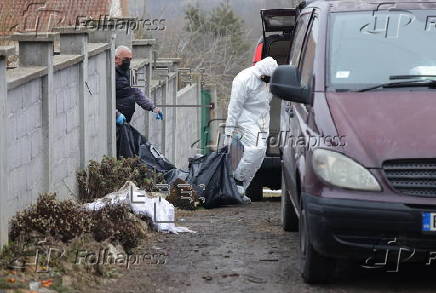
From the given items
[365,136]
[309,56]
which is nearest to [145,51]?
[309,56]

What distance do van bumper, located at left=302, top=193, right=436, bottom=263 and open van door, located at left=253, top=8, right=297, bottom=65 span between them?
17.8ft

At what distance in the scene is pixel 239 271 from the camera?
7.34 meters

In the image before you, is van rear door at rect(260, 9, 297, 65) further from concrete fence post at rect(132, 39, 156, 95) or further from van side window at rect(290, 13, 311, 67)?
concrete fence post at rect(132, 39, 156, 95)

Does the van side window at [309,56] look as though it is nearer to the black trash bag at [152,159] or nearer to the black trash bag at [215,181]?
the black trash bag at [215,181]

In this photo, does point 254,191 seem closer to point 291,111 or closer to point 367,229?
point 291,111

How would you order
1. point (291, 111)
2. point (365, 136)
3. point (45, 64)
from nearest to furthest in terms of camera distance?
point (365, 136)
point (291, 111)
point (45, 64)

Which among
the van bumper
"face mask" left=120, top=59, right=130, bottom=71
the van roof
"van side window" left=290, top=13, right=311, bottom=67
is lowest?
the van bumper

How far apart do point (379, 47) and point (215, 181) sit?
4.32 metres

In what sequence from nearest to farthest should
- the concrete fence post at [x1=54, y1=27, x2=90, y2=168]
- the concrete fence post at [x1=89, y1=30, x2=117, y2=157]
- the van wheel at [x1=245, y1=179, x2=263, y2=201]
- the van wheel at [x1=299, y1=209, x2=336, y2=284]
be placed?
the van wheel at [x1=299, y1=209, x2=336, y2=284] → the concrete fence post at [x1=54, y1=27, x2=90, y2=168] → the concrete fence post at [x1=89, y1=30, x2=117, y2=157] → the van wheel at [x1=245, y1=179, x2=263, y2=201]

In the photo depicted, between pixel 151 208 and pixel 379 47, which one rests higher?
pixel 379 47

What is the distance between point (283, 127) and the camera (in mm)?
9547

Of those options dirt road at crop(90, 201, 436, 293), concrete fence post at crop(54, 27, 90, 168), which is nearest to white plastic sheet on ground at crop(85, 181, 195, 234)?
dirt road at crop(90, 201, 436, 293)

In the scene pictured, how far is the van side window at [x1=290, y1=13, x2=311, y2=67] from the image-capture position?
9008 mm

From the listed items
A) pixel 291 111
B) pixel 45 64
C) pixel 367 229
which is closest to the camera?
pixel 367 229
